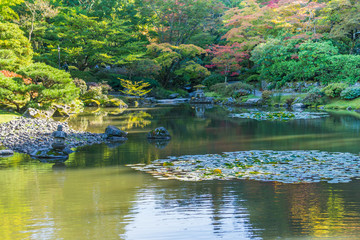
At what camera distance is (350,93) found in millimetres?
20250

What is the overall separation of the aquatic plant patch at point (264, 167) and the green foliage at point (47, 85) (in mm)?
8464

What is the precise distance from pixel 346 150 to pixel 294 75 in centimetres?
1807

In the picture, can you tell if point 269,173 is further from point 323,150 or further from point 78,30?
point 78,30

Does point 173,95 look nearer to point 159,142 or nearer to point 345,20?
point 345,20

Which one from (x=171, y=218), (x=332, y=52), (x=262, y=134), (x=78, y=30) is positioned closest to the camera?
(x=171, y=218)

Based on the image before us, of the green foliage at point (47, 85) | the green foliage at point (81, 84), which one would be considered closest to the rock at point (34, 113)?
the green foliage at point (47, 85)

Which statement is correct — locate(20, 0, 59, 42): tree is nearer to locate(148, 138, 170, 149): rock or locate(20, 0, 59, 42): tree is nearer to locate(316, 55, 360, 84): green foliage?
locate(148, 138, 170, 149): rock

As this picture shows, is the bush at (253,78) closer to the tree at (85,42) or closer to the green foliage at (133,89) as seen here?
the green foliage at (133,89)

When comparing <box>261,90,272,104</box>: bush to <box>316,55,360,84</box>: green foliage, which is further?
<box>261,90,272,104</box>: bush

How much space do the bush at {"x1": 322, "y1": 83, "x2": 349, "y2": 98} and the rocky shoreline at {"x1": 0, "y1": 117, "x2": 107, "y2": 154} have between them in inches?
637

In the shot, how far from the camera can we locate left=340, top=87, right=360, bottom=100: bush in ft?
65.8

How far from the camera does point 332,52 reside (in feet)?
76.6

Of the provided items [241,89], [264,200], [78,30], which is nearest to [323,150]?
[264,200]

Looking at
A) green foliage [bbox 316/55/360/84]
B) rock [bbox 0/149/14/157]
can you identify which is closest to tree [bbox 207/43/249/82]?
green foliage [bbox 316/55/360/84]
